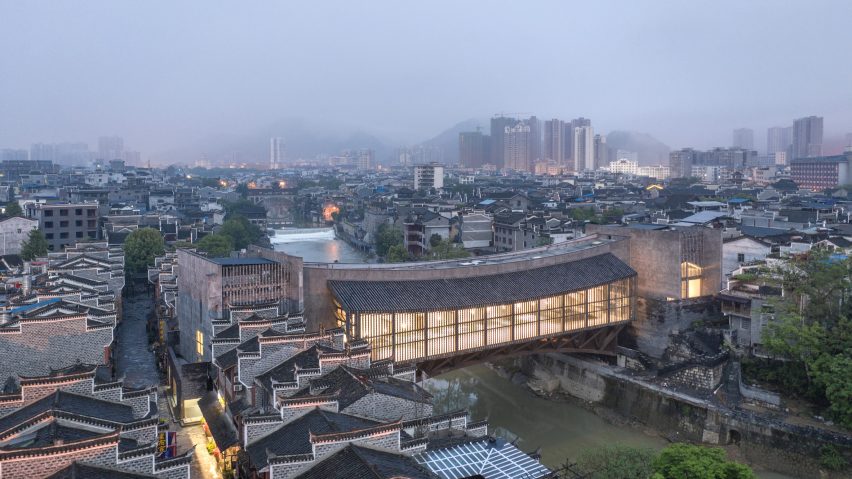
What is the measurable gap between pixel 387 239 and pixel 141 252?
49.3 ft

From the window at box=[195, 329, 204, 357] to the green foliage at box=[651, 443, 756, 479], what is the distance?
10529 millimetres

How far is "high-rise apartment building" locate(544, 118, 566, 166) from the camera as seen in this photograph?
5468 inches

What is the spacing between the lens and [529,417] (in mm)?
19312

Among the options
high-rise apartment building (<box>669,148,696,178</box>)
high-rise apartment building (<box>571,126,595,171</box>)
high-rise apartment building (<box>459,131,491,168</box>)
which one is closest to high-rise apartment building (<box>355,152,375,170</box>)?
high-rise apartment building (<box>459,131,491,168</box>)

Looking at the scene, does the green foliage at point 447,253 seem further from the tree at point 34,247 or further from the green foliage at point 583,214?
the tree at point 34,247

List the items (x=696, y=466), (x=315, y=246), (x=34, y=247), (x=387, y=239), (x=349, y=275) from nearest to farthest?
(x=696, y=466), (x=349, y=275), (x=34, y=247), (x=387, y=239), (x=315, y=246)

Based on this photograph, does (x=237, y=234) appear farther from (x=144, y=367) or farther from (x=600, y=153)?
(x=600, y=153)

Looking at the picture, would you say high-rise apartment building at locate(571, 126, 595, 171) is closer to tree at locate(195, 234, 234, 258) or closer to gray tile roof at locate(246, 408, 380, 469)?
tree at locate(195, 234, 234, 258)

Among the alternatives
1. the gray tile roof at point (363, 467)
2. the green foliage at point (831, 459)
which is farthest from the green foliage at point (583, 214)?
the gray tile roof at point (363, 467)

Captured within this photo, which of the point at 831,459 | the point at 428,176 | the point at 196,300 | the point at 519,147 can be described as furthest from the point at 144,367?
the point at 519,147

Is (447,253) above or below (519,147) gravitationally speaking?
below

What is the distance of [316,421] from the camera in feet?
31.1

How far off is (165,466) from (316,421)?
202 centimetres

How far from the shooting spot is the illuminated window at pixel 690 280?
20703mm
